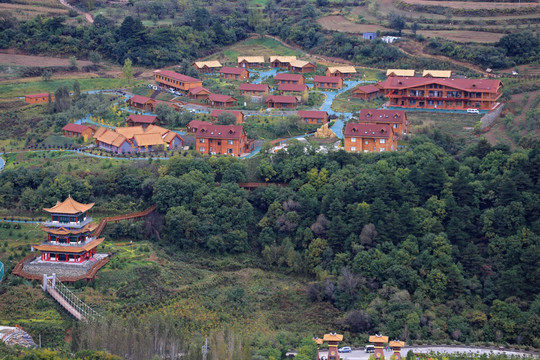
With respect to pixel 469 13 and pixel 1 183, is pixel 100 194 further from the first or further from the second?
pixel 469 13

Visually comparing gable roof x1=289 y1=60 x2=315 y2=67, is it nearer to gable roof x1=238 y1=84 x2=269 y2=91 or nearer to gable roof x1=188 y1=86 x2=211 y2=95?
gable roof x1=238 y1=84 x2=269 y2=91

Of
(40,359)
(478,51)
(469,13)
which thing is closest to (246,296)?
(40,359)

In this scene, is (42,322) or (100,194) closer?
(42,322)

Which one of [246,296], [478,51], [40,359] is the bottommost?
[246,296]

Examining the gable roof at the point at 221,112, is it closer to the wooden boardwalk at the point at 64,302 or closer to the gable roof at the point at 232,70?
the gable roof at the point at 232,70

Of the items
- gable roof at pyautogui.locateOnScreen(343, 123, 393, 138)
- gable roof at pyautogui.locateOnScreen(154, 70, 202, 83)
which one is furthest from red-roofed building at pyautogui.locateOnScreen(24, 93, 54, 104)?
gable roof at pyautogui.locateOnScreen(343, 123, 393, 138)

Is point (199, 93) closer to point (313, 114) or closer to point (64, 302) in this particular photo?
point (313, 114)
